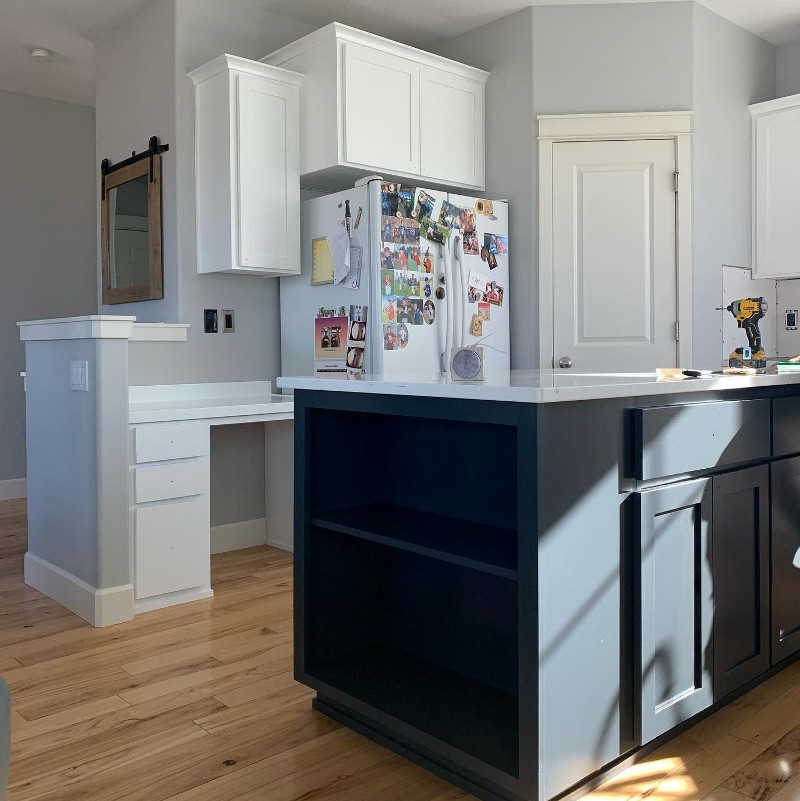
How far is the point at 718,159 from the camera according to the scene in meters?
4.34

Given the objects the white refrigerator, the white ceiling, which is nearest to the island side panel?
the white refrigerator

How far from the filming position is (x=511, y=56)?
4285 mm

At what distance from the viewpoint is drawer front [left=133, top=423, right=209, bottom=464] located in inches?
125

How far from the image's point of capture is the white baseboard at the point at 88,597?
3.05 meters

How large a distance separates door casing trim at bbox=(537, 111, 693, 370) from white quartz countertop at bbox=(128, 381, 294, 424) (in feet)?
4.60

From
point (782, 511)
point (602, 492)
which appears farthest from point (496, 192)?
point (602, 492)

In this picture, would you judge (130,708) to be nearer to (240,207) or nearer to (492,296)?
(240,207)

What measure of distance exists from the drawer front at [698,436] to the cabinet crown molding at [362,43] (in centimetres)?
255

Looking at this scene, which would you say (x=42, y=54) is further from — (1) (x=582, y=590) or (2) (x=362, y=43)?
(1) (x=582, y=590)

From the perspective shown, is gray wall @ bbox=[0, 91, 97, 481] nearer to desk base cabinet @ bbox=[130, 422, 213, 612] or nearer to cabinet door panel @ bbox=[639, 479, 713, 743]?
desk base cabinet @ bbox=[130, 422, 213, 612]

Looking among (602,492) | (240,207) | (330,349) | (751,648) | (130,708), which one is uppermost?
(240,207)

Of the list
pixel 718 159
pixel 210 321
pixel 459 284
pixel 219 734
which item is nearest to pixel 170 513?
pixel 210 321

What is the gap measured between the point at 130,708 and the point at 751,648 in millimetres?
1672

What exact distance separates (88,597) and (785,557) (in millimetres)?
2345
